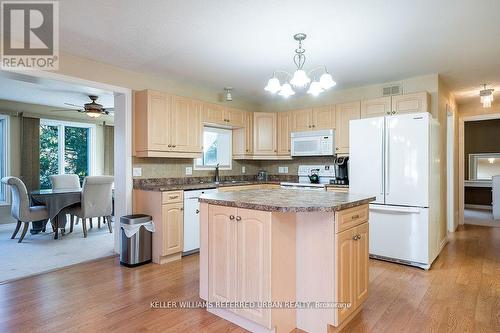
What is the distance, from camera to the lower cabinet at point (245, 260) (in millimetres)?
1960

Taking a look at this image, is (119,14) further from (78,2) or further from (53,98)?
(53,98)

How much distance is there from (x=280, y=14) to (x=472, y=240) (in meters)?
4.58

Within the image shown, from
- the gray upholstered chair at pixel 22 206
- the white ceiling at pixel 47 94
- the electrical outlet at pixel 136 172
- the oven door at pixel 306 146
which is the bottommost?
the gray upholstered chair at pixel 22 206

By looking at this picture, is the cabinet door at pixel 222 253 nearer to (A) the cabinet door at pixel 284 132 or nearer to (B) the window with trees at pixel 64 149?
(A) the cabinet door at pixel 284 132

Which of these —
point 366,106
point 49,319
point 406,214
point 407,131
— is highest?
point 366,106

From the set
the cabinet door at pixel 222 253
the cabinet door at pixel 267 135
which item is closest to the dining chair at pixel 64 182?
the cabinet door at pixel 267 135

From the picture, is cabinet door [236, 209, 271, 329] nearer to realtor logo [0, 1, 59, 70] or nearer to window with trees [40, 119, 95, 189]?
realtor logo [0, 1, 59, 70]

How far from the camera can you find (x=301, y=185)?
4.61m

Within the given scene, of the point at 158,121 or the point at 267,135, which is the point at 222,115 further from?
the point at 158,121

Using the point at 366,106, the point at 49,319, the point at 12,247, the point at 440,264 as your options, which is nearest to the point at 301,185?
the point at 366,106

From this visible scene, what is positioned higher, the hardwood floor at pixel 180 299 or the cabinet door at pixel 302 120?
the cabinet door at pixel 302 120

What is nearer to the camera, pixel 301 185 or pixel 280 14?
pixel 280 14

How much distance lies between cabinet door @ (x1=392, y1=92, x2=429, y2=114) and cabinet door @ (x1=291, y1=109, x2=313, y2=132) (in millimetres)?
1276

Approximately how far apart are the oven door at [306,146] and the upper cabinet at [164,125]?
5.61 feet
